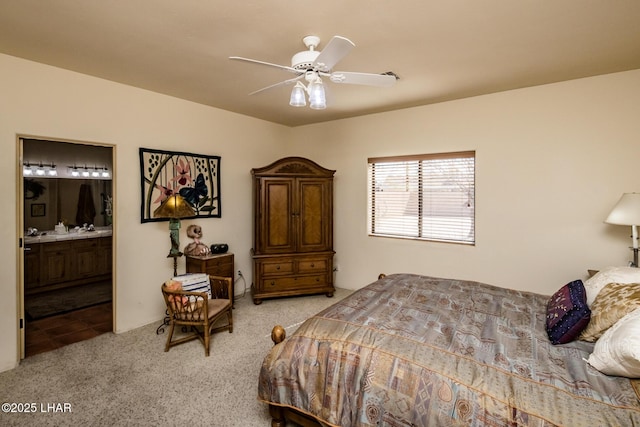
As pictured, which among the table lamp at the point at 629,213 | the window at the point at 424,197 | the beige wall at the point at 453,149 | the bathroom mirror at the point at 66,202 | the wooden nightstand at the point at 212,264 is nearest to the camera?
the table lamp at the point at 629,213

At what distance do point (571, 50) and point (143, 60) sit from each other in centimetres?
350

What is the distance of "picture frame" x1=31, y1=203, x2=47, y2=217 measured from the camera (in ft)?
15.3

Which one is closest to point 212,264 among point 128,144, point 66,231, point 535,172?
point 128,144

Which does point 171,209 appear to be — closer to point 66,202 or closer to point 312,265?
point 312,265

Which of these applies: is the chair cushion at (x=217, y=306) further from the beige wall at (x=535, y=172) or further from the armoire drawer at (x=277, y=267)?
the beige wall at (x=535, y=172)

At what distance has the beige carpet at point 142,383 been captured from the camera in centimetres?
198

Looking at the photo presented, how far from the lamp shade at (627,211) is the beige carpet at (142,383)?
314 cm

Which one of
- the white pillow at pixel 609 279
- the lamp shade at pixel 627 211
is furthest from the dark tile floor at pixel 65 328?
the lamp shade at pixel 627 211

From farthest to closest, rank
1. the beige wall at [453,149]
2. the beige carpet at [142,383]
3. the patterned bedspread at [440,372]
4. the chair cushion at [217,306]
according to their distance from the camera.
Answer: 1. the chair cushion at [217,306]
2. the beige wall at [453,149]
3. the beige carpet at [142,383]
4. the patterned bedspread at [440,372]

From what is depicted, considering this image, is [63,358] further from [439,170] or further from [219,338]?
[439,170]

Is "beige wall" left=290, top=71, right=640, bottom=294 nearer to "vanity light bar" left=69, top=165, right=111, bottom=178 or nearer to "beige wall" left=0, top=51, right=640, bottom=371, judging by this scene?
"beige wall" left=0, top=51, right=640, bottom=371

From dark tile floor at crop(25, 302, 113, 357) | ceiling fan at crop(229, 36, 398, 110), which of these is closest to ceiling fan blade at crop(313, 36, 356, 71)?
ceiling fan at crop(229, 36, 398, 110)

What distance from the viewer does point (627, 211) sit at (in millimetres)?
2502

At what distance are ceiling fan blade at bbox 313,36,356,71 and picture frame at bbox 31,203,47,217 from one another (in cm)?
521
